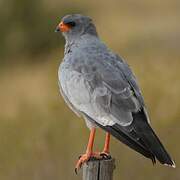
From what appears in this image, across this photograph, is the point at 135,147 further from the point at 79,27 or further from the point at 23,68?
the point at 23,68

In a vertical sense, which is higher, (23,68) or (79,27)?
(23,68)

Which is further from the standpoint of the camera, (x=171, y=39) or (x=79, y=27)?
(x=171, y=39)

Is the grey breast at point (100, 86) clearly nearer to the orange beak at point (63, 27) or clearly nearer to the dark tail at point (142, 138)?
the dark tail at point (142, 138)

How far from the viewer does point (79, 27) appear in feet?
23.0

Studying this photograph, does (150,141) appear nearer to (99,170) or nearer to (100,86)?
(99,170)

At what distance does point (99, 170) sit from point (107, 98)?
0.68 metres

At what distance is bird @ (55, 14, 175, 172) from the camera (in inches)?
229

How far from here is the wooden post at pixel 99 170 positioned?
18.7 feet

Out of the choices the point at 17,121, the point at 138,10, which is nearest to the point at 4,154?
the point at 17,121

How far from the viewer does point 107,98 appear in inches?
242

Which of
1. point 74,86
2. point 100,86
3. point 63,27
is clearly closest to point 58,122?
point 63,27

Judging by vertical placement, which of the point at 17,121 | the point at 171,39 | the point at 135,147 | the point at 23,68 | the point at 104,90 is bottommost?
the point at 135,147

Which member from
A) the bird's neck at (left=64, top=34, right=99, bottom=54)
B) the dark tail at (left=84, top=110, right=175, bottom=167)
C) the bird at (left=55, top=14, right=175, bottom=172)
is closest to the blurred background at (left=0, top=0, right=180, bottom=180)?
the bird's neck at (left=64, top=34, right=99, bottom=54)

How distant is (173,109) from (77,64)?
3.13 m
